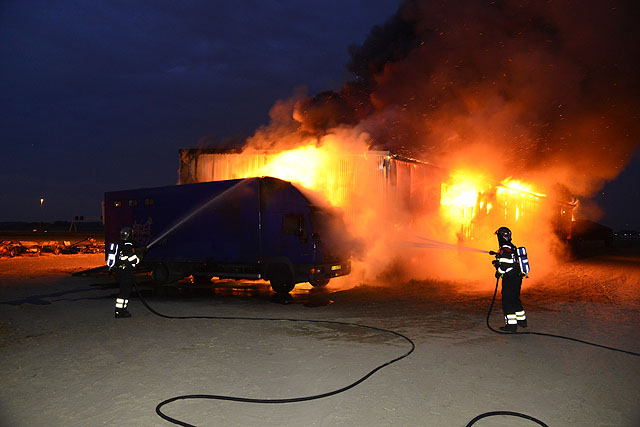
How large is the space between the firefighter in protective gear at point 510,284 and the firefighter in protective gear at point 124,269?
22.9 feet

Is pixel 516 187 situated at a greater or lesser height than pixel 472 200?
greater

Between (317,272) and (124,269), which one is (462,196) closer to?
(317,272)

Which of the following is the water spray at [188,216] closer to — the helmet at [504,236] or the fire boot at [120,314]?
the fire boot at [120,314]

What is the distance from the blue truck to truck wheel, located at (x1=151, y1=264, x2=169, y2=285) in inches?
1.2

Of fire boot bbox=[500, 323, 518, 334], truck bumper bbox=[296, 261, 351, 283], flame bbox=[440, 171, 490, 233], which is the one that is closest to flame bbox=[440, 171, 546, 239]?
flame bbox=[440, 171, 490, 233]

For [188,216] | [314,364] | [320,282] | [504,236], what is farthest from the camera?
[188,216]

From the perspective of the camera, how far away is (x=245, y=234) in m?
12.5

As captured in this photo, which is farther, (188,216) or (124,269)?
(188,216)

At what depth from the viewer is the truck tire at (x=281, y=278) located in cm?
→ 1167

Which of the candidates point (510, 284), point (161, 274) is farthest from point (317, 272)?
point (161, 274)

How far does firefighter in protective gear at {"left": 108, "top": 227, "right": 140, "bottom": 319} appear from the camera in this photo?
8.98 meters

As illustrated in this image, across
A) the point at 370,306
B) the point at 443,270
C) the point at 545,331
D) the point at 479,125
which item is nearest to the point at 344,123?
the point at 479,125

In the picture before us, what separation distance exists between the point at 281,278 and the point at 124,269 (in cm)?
389

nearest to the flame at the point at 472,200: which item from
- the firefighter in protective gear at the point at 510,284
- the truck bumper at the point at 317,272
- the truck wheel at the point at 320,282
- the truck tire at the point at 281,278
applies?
the truck wheel at the point at 320,282
